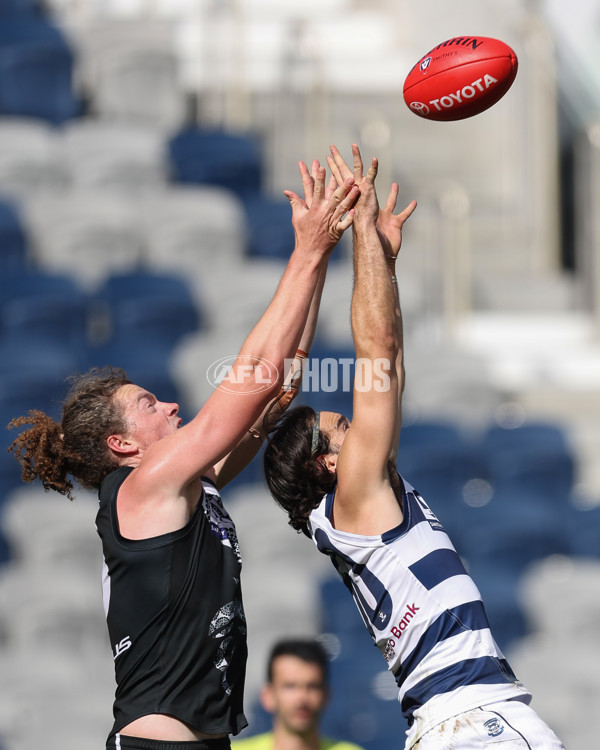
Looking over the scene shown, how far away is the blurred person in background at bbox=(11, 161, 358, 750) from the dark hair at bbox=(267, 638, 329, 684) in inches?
58.2

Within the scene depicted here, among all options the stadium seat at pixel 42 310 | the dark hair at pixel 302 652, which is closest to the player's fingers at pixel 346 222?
the dark hair at pixel 302 652

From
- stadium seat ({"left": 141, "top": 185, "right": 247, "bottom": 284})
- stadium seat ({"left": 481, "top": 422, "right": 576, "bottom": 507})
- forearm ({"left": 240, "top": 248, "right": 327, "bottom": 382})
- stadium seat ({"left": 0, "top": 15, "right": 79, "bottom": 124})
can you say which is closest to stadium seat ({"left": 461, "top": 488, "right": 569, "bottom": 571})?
stadium seat ({"left": 481, "top": 422, "right": 576, "bottom": 507})

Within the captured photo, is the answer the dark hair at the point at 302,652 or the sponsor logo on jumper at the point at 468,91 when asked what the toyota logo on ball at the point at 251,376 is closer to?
the sponsor logo on jumper at the point at 468,91

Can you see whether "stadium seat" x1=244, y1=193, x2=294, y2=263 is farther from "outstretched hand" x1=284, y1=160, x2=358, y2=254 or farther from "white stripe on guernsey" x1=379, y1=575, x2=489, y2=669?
"white stripe on guernsey" x1=379, y1=575, x2=489, y2=669

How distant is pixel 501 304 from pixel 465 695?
20.9ft

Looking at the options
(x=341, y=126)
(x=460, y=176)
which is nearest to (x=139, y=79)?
(x=341, y=126)

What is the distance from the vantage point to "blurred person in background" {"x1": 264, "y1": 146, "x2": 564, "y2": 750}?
111 inches

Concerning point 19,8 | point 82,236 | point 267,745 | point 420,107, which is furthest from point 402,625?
point 19,8

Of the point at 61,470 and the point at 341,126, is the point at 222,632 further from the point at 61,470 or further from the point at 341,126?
the point at 341,126

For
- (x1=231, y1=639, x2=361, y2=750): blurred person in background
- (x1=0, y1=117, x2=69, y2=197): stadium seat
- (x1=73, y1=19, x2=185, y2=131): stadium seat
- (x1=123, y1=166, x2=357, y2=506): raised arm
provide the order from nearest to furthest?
(x1=123, y1=166, x2=357, y2=506): raised arm < (x1=231, y1=639, x2=361, y2=750): blurred person in background < (x1=0, y1=117, x2=69, y2=197): stadium seat < (x1=73, y1=19, x2=185, y2=131): stadium seat

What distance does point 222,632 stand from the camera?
287 cm

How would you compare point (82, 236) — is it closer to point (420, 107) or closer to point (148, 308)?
point (148, 308)

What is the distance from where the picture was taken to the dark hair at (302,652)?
14.4 feet

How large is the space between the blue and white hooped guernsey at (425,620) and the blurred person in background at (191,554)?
0.33 metres
